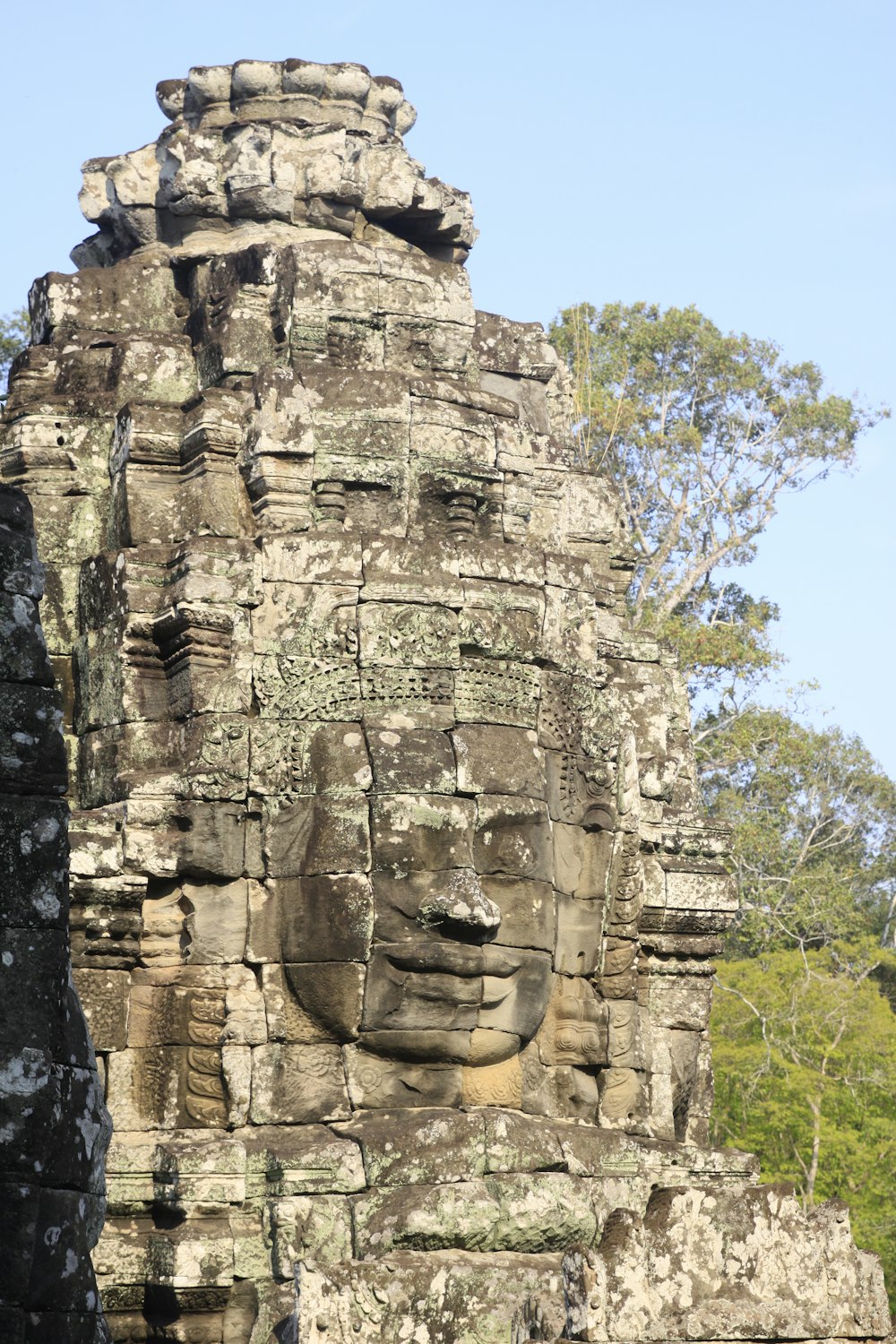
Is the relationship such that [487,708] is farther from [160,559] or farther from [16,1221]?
[16,1221]

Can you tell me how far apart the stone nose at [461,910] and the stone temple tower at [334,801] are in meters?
0.02

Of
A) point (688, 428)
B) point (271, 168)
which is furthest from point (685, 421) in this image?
point (271, 168)

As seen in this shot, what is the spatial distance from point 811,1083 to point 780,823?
5.54 meters

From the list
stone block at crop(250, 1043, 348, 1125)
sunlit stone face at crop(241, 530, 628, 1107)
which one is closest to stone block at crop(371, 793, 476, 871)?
sunlit stone face at crop(241, 530, 628, 1107)

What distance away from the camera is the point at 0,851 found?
6.82 m

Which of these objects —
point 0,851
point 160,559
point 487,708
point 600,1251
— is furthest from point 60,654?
point 0,851

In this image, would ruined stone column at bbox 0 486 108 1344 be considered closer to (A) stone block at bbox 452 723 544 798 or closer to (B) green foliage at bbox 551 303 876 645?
(A) stone block at bbox 452 723 544 798

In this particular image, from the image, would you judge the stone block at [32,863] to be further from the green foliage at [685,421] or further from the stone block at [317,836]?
the green foliage at [685,421]

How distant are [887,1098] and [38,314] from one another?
1486 cm

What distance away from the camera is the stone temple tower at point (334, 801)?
12.0 meters

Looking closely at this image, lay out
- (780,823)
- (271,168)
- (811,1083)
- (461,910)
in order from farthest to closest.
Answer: (780,823), (811,1083), (271,168), (461,910)

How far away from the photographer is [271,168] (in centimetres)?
1510

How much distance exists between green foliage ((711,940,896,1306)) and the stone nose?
12.9 meters

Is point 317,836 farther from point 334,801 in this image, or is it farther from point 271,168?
point 271,168
